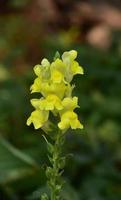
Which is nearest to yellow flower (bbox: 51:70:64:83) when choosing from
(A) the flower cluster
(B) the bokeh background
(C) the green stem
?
(A) the flower cluster

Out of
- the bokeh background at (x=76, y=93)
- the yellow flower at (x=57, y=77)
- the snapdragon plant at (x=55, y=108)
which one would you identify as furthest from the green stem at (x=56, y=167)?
the bokeh background at (x=76, y=93)

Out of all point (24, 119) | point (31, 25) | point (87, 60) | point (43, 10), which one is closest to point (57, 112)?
point (24, 119)

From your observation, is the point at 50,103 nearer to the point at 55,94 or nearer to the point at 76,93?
the point at 55,94

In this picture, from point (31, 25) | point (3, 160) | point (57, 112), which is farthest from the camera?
point (31, 25)

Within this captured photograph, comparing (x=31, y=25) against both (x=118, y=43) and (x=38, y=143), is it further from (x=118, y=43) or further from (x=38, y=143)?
(x=38, y=143)

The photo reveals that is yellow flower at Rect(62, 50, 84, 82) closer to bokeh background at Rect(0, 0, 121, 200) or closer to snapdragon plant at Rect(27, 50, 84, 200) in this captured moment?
snapdragon plant at Rect(27, 50, 84, 200)

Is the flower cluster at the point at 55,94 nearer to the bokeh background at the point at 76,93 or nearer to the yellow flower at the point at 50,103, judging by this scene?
the yellow flower at the point at 50,103
